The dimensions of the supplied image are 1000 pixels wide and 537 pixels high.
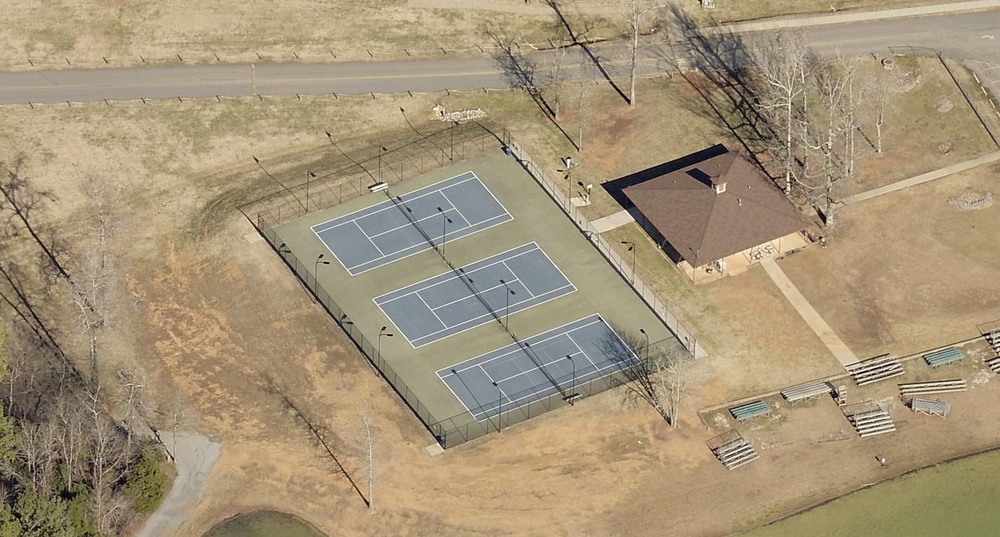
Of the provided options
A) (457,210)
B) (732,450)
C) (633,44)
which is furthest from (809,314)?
(633,44)

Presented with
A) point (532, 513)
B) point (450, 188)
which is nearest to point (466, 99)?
point (450, 188)

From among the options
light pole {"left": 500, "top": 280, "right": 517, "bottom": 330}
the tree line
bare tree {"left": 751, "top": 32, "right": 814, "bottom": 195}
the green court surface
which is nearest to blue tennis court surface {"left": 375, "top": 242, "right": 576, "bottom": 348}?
light pole {"left": 500, "top": 280, "right": 517, "bottom": 330}

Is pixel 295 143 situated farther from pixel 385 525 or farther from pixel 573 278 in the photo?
pixel 385 525

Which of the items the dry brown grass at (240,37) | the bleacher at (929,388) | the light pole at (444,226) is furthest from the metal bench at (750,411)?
the dry brown grass at (240,37)

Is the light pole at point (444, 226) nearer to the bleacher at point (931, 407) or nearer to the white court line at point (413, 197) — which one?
the white court line at point (413, 197)

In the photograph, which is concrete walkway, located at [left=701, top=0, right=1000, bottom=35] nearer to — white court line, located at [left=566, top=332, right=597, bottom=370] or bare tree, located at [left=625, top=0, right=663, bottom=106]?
bare tree, located at [left=625, top=0, right=663, bottom=106]

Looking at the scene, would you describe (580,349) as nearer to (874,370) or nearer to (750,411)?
(750,411)
